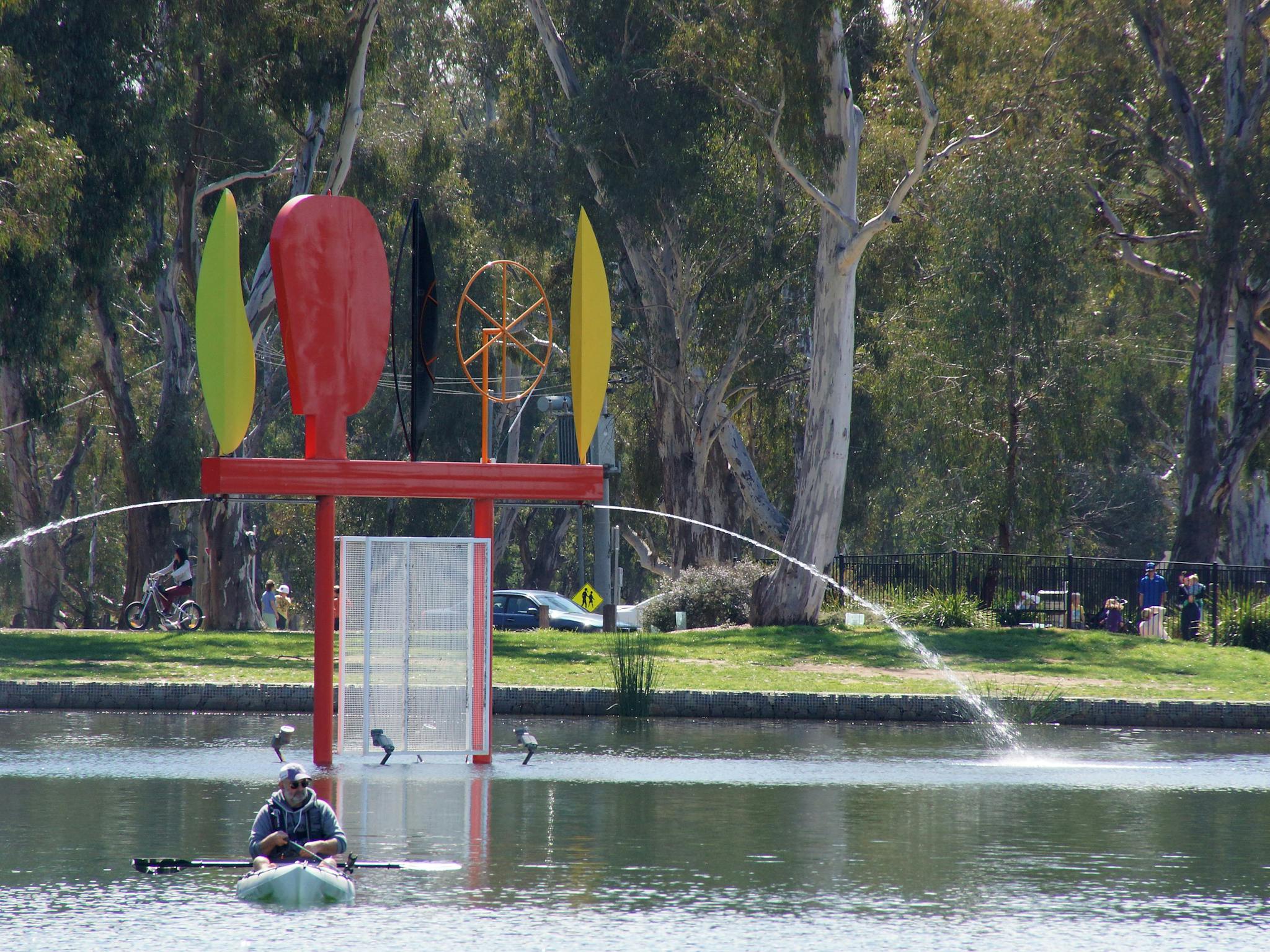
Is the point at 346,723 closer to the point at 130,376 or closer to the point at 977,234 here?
the point at 977,234

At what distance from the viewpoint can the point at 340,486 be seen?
1375 cm

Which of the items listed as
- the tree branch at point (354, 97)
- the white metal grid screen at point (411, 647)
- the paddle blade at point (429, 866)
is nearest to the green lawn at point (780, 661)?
the white metal grid screen at point (411, 647)

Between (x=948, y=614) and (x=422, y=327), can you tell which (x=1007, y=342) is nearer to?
(x=948, y=614)

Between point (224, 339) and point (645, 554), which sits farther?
point (645, 554)

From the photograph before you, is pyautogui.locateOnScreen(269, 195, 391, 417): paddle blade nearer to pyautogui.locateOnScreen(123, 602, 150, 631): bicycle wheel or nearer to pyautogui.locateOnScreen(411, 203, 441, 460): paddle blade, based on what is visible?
pyautogui.locateOnScreen(411, 203, 441, 460): paddle blade

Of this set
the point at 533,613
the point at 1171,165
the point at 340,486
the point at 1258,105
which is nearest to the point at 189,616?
the point at 533,613

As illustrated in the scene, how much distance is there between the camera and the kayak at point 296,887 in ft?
29.0

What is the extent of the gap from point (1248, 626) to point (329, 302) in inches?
694

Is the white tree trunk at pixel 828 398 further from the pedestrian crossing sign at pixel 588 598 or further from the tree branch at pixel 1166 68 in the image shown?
the tree branch at pixel 1166 68

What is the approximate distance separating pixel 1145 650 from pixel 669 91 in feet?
47.1

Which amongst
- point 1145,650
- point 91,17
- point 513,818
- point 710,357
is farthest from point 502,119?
point 513,818

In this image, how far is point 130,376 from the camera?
159 feet

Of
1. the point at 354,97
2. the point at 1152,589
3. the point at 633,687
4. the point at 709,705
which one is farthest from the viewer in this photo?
the point at 354,97

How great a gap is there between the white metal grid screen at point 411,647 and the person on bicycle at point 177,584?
16370mm
